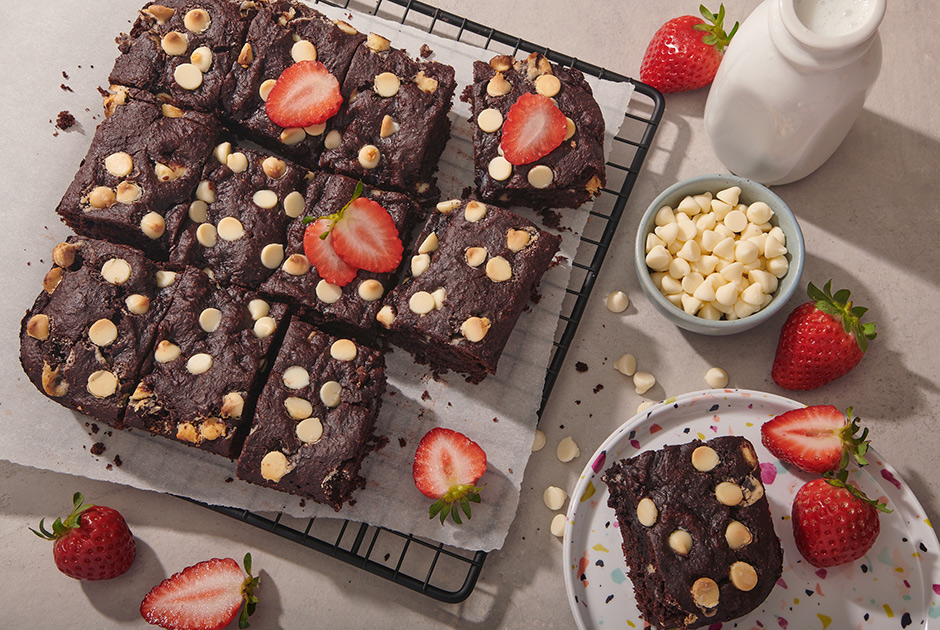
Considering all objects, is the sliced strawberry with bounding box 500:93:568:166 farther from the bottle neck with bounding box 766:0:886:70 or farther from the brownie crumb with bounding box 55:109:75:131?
the brownie crumb with bounding box 55:109:75:131

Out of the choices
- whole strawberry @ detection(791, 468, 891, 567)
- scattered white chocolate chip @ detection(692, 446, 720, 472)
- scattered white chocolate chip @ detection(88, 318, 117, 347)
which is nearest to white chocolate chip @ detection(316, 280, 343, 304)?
scattered white chocolate chip @ detection(88, 318, 117, 347)

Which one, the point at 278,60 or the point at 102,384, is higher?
the point at 278,60

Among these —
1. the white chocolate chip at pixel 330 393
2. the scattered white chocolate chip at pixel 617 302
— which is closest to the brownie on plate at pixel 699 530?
the scattered white chocolate chip at pixel 617 302

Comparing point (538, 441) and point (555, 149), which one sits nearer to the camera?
point (555, 149)

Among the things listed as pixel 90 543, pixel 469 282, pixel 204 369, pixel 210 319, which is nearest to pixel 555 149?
pixel 469 282

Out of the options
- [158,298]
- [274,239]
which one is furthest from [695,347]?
[158,298]

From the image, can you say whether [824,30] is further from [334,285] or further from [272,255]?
[272,255]
